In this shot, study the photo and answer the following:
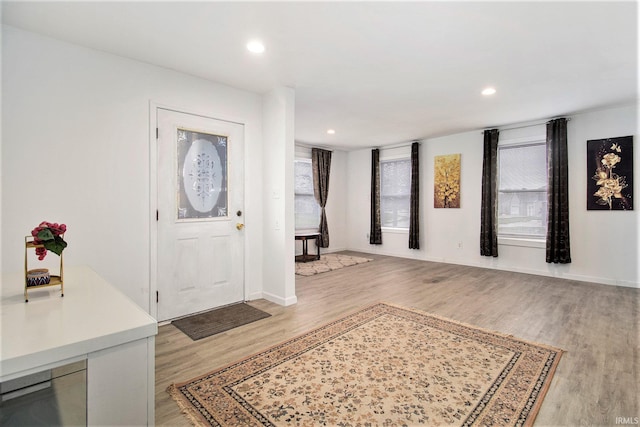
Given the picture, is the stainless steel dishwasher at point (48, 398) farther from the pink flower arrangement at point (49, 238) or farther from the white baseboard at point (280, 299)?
the white baseboard at point (280, 299)

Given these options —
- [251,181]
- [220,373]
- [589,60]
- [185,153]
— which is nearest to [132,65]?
[185,153]

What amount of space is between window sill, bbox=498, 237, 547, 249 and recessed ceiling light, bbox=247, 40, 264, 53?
517 centimetres

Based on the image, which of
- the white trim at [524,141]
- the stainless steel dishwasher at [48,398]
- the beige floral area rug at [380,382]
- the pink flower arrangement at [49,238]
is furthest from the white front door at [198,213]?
the white trim at [524,141]

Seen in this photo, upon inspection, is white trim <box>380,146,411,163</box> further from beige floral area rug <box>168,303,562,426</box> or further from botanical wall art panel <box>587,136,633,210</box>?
beige floral area rug <box>168,303,562,426</box>

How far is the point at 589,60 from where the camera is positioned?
120 inches

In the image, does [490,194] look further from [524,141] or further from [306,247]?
[306,247]

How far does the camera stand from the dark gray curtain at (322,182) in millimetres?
A: 7406

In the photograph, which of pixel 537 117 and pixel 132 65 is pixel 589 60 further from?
pixel 132 65

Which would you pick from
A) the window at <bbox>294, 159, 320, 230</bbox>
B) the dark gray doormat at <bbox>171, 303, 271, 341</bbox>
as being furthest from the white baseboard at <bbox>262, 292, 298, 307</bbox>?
the window at <bbox>294, 159, 320, 230</bbox>

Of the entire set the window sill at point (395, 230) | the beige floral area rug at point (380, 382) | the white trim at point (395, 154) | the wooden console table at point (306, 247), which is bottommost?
the beige floral area rug at point (380, 382)

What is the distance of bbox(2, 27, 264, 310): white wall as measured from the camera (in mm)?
2459

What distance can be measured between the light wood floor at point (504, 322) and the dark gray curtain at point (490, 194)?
1.67 ft

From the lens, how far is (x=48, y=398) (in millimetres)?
1024

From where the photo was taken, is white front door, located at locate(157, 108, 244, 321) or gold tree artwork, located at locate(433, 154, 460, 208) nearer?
white front door, located at locate(157, 108, 244, 321)
